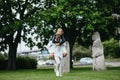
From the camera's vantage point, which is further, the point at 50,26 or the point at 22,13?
the point at 22,13

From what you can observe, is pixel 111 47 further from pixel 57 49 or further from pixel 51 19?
pixel 57 49

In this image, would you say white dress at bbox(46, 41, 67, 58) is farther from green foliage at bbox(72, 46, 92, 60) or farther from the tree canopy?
green foliage at bbox(72, 46, 92, 60)

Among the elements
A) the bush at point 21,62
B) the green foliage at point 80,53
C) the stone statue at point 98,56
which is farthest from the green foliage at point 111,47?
the stone statue at point 98,56

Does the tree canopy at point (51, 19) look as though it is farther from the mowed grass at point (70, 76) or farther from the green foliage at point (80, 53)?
the green foliage at point (80, 53)

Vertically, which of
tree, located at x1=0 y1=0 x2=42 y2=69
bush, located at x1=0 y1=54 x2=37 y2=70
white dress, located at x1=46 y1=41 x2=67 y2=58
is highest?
tree, located at x1=0 y1=0 x2=42 y2=69

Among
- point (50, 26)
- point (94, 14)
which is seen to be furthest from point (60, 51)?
point (50, 26)

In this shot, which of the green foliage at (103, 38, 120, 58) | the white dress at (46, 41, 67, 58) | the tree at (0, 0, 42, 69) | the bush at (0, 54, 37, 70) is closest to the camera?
the white dress at (46, 41, 67, 58)

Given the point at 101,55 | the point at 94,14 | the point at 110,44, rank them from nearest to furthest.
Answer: the point at 101,55
the point at 94,14
the point at 110,44

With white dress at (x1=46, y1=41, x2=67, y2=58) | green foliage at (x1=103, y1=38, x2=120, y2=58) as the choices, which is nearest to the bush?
white dress at (x1=46, y1=41, x2=67, y2=58)

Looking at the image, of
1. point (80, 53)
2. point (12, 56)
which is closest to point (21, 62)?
point (12, 56)

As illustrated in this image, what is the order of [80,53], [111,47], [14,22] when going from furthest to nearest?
[80,53] < [111,47] < [14,22]

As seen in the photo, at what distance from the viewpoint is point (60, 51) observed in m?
17.7

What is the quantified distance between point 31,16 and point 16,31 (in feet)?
9.38

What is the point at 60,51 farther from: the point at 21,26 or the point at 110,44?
the point at 110,44
